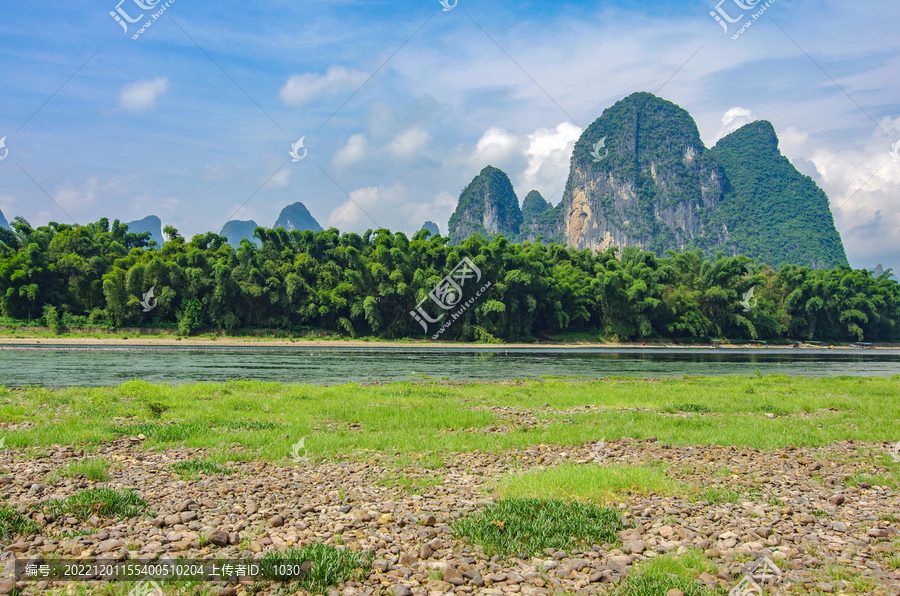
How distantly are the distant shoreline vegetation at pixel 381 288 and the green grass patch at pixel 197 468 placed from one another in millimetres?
48649

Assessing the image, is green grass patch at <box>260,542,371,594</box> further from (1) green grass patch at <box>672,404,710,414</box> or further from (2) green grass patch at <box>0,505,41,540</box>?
(1) green grass patch at <box>672,404,710,414</box>

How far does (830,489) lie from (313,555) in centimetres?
660

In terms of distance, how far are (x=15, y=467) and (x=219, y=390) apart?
10.2 m

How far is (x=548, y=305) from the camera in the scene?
66.1 meters

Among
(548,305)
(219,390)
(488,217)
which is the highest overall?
(488,217)

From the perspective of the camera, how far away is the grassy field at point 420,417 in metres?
9.48

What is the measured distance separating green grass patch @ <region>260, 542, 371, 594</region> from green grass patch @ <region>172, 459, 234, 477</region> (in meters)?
3.16

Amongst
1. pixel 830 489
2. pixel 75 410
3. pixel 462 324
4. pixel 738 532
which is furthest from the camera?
pixel 462 324

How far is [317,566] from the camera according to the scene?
4379 millimetres

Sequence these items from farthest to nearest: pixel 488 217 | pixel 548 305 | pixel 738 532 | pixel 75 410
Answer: pixel 488 217 → pixel 548 305 → pixel 75 410 → pixel 738 532

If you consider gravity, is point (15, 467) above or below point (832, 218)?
below

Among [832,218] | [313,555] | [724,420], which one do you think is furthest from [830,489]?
[832,218]

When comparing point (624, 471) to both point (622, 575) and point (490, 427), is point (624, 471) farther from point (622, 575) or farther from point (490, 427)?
point (490, 427)

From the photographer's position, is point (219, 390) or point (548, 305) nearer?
point (219, 390)
